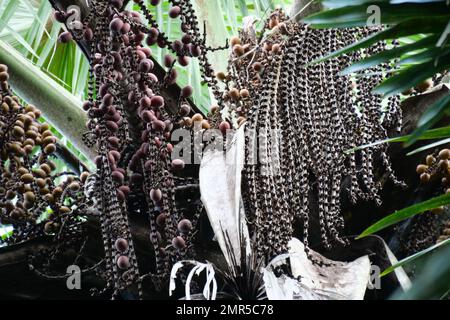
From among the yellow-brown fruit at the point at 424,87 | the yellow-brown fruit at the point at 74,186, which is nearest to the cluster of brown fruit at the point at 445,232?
the yellow-brown fruit at the point at 424,87

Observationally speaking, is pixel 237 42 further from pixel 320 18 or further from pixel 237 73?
pixel 320 18

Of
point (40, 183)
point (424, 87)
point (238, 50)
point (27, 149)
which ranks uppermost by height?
point (238, 50)

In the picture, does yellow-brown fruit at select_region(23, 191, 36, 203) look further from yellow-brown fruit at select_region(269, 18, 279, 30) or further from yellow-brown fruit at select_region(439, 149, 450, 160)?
yellow-brown fruit at select_region(439, 149, 450, 160)

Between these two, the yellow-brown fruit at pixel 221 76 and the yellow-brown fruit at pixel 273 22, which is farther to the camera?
the yellow-brown fruit at pixel 221 76

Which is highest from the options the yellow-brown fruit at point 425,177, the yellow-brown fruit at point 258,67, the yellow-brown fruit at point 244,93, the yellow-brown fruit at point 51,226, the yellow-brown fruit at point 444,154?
the yellow-brown fruit at point 258,67

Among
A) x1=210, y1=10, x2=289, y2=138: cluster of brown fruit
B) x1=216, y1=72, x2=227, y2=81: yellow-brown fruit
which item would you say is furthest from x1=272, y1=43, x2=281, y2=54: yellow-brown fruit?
x1=216, y1=72, x2=227, y2=81: yellow-brown fruit

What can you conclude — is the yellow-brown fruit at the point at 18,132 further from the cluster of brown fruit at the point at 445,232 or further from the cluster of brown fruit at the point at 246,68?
the cluster of brown fruit at the point at 445,232

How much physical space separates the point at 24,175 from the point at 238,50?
0.70 metres

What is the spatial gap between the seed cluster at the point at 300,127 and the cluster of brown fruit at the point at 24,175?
0.55m

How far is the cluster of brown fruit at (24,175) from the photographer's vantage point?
217 cm

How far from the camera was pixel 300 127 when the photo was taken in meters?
1.88

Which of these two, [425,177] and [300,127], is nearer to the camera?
[300,127]

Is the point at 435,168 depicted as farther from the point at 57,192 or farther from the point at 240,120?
the point at 57,192

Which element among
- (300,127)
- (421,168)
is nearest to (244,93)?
(300,127)
